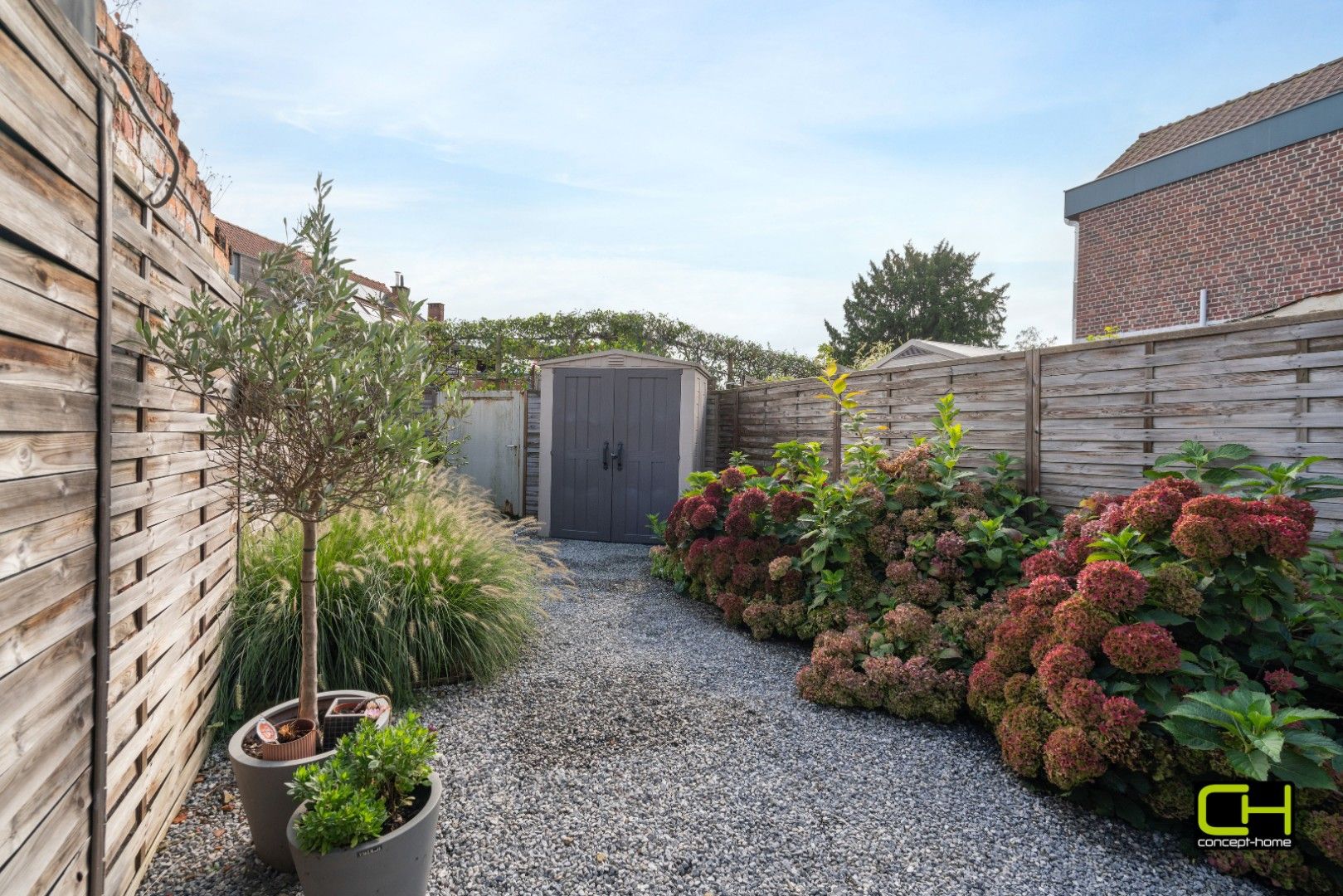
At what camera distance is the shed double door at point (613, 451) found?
7.32 m

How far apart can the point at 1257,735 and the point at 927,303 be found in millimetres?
24881

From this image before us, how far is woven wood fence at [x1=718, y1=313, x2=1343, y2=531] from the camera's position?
2623mm

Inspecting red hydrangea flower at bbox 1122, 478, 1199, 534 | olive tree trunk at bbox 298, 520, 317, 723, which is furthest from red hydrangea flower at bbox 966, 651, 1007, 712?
olive tree trunk at bbox 298, 520, 317, 723

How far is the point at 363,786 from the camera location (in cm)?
164

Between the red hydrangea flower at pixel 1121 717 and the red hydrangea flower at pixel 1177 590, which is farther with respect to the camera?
the red hydrangea flower at pixel 1177 590

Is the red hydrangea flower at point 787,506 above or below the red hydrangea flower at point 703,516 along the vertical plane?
above

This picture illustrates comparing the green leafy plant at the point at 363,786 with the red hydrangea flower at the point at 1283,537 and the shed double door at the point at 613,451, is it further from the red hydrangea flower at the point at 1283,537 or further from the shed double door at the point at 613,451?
the shed double door at the point at 613,451

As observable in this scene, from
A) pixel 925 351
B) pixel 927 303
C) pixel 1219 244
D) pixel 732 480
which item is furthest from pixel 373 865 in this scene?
pixel 927 303

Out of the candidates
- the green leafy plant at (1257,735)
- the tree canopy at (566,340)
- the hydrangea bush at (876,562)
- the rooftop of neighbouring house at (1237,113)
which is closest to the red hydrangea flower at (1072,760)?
the green leafy plant at (1257,735)

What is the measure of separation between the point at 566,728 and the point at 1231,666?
245 centimetres

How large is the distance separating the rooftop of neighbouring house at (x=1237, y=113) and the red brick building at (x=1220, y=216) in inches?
0.9

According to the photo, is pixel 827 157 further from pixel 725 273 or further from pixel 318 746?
pixel 318 746

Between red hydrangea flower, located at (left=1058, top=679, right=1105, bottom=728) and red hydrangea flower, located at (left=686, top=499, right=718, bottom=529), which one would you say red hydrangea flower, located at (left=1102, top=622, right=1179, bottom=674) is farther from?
red hydrangea flower, located at (left=686, top=499, right=718, bottom=529)

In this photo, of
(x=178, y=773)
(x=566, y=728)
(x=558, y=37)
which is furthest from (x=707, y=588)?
(x=558, y=37)
